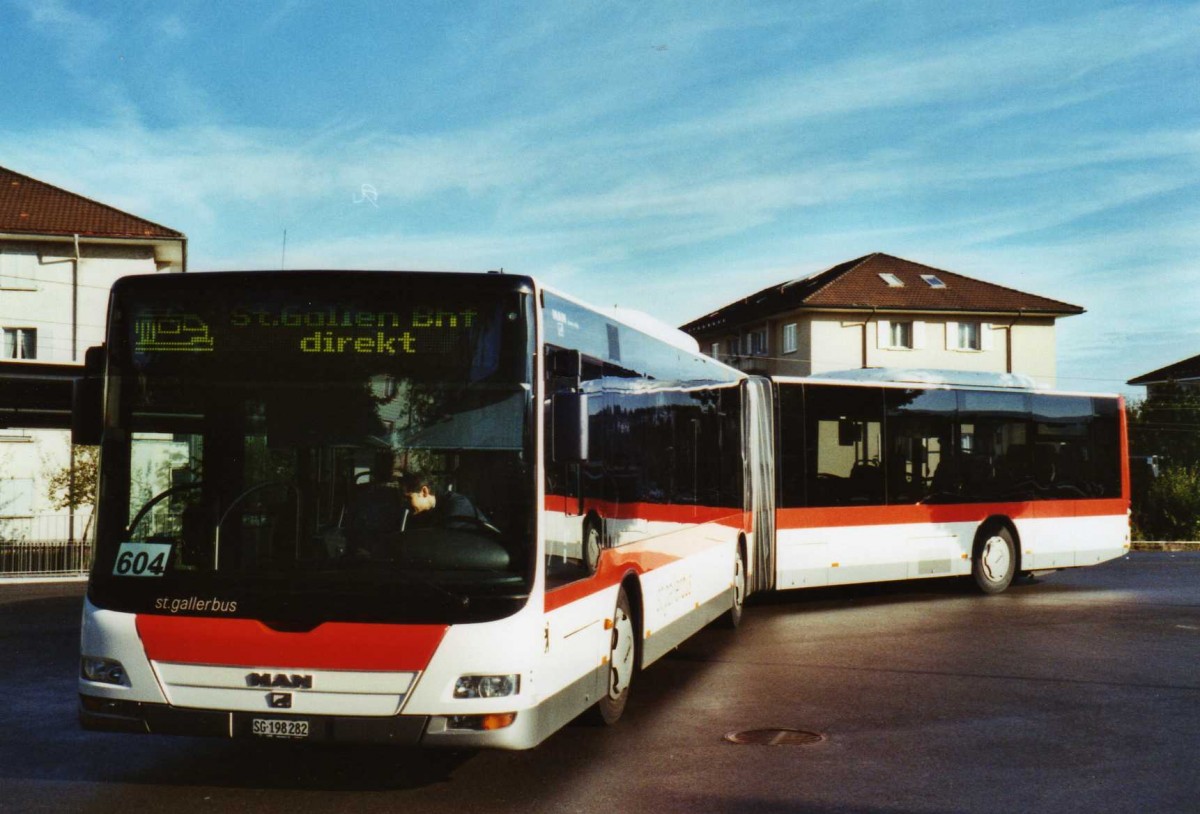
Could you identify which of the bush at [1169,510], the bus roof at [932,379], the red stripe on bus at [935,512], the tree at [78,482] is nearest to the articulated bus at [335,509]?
the red stripe on bus at [935,512]

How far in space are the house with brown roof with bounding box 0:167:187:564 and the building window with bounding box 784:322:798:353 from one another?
27.3 metres

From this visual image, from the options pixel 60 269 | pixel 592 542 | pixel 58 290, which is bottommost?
pixel 592 542

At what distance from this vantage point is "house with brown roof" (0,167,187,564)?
125 feet

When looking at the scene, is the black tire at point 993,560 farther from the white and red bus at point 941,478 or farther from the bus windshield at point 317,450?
the bus windshield at point 317,450

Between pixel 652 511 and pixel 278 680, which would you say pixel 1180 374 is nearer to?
pixel 652 511

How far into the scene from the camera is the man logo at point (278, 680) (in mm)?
6539

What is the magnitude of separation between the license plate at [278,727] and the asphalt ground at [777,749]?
46 cm

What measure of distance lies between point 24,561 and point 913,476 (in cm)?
1895

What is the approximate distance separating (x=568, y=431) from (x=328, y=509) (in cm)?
125

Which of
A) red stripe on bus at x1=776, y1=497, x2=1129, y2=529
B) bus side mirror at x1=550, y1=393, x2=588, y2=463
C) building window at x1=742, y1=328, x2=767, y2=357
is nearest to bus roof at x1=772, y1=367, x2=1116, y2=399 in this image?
red stripe on bus at x1=776, y1=497, x2=1129, y2=529

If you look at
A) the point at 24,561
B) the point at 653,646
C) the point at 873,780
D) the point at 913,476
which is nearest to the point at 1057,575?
the point at 913,476

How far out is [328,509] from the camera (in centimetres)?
658

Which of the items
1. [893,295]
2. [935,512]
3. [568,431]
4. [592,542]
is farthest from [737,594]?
[893,295]

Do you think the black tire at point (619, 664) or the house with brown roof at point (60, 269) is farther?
the house with brown roof at point (60, 269)
